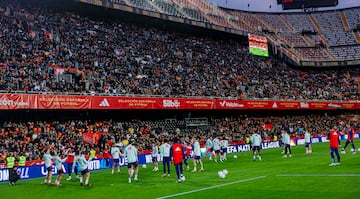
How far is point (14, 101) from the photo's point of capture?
1248 inches

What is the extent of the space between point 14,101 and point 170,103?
1705cm

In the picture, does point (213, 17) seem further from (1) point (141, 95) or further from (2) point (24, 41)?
(2) point (24, 41)

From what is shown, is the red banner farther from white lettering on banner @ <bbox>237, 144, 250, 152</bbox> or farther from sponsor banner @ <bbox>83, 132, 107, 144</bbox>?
white lettering on banner @ <bbox>237, 144, 250, 152</bbox>

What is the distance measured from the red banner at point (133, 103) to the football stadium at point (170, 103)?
0.38 ft

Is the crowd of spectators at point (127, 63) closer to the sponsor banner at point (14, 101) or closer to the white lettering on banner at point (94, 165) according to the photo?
the sponsor banner at point (14, 101)

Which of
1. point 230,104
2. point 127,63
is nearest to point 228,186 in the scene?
point 127,63

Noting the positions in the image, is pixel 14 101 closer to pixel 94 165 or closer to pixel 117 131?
pixel 94 165

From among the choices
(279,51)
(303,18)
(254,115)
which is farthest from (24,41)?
(303,18)

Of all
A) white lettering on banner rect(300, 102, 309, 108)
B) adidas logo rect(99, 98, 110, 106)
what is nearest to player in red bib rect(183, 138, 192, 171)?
adidas logo rect(99, 98, 110, 106)

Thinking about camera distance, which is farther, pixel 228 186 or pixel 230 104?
pixel 230 104

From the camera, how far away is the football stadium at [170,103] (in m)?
21.6

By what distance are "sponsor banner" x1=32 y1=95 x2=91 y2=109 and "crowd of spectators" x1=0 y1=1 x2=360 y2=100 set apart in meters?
1.14

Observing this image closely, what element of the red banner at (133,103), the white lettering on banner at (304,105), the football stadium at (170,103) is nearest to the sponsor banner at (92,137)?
the football stadium at (170,103)

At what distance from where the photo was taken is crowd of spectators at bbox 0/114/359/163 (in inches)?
1247
